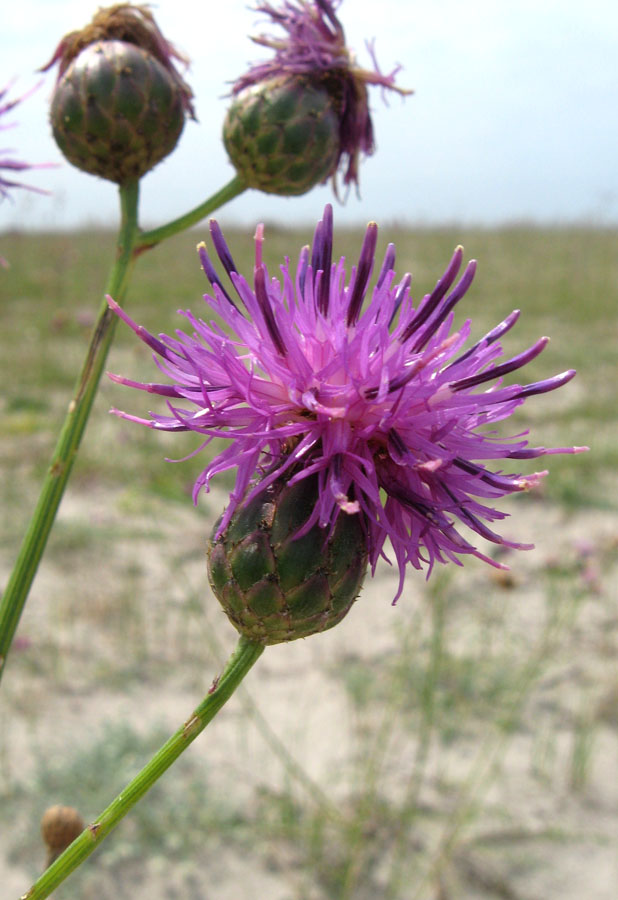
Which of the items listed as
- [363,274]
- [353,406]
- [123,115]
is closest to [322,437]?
[353,406]

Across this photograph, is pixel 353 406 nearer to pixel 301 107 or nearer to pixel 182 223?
pixel 182 223

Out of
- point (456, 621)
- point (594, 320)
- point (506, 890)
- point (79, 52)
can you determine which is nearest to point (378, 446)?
point (79, 52)

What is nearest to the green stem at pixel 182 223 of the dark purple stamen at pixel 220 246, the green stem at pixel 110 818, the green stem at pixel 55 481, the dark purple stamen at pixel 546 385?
the green stem at pixel 55 481

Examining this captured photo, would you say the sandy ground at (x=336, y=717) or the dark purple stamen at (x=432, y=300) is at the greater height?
the dark purple stamen at (x=432, y=300)

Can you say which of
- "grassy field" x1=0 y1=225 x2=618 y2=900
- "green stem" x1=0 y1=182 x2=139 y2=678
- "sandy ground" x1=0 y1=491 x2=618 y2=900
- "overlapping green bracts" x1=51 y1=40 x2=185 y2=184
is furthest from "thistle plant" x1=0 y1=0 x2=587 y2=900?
"sandy ground" x1=0 y1=491 x2=618 y2=900

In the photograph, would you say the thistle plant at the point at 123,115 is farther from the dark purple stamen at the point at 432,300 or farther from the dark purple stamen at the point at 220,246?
the dark purple stamen at the point at 432,300
